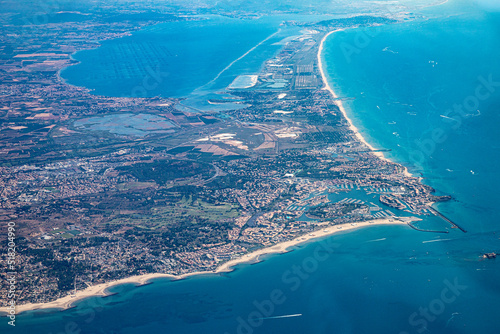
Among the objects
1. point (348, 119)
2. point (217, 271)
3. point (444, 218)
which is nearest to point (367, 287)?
point (217, 271)

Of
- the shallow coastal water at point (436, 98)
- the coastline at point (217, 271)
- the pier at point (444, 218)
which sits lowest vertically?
the coastline at point (217, 271)

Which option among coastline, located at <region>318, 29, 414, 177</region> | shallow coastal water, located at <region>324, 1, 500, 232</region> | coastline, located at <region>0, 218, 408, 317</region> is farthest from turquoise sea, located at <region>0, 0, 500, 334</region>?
coastline, located at <region>318, 29, 414, 177</region>

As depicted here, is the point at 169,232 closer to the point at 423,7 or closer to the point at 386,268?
the point at 386,268

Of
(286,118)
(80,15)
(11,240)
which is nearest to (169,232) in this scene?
(11,240)

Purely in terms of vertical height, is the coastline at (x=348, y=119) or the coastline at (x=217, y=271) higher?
the coastline at (x=348, y=119)

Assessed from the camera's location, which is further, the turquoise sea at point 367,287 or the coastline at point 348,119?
the coastline at point 348,119

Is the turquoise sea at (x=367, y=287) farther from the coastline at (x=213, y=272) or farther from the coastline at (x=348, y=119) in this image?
the coastline at (x=348, y=119)

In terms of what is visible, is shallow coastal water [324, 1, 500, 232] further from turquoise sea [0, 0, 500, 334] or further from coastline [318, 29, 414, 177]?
coastline [318, 29, 414, 177]

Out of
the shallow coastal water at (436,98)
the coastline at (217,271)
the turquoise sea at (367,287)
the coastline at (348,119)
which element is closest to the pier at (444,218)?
the turquoise sea at (367,287)
